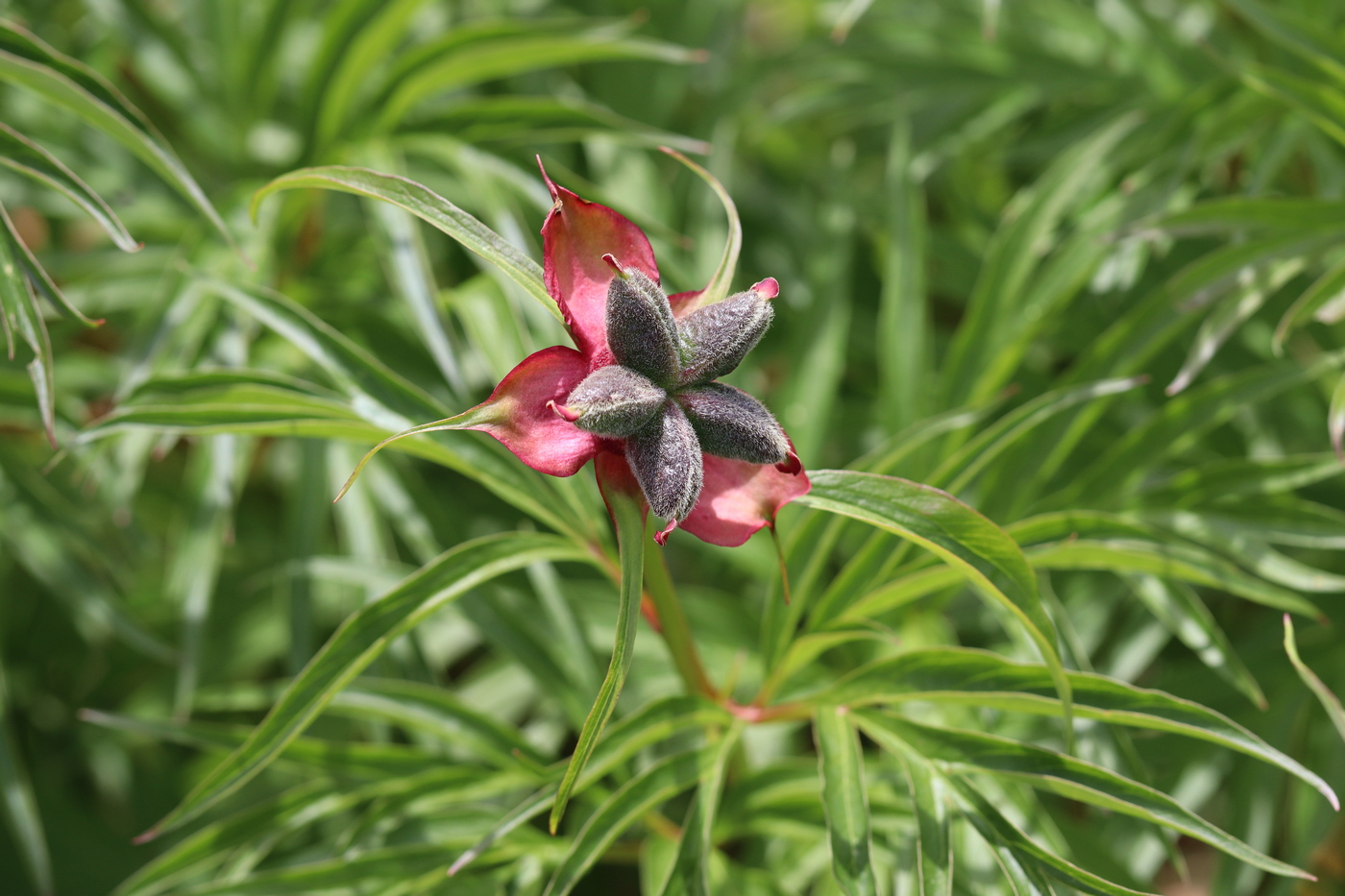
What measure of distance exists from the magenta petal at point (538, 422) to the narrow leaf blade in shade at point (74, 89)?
0.42 m

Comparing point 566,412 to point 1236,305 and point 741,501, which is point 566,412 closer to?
point 741,501

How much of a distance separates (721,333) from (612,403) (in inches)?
3.7

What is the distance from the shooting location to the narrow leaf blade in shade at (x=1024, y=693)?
30.3 inches

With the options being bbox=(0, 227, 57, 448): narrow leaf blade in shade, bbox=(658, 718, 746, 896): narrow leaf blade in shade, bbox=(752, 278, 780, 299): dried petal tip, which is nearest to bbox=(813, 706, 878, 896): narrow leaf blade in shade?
bbox=(658, 718, 746, 896): narrow leaf blade in shade

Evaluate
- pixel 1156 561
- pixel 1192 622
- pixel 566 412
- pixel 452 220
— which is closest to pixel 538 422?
pixel 566 412

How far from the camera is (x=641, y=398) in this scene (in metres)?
0.60

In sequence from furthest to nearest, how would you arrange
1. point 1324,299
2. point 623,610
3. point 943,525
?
point 1324,299 < point 943,525 < point 623,610

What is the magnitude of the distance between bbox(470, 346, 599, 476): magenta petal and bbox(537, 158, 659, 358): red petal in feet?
0.12

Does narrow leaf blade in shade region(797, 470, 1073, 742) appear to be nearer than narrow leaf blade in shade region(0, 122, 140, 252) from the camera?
Yes

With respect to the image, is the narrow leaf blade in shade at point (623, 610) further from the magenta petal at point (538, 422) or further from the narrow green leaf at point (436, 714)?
the narrow green leaf at point (436, 714)

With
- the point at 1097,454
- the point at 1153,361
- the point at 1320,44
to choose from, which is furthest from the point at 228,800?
the point at 1320,44

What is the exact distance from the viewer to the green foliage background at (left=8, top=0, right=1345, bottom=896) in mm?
879

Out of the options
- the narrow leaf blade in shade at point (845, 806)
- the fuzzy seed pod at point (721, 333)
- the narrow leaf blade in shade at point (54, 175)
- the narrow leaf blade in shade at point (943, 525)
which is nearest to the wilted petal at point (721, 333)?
the fuzzy seed pod at point (721, 333)

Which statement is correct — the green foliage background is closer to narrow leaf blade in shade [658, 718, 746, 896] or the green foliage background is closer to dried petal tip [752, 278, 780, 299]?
narrow leaf blade in shade [658, 718, 746, 896]
